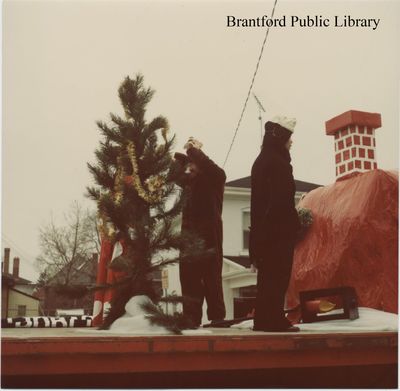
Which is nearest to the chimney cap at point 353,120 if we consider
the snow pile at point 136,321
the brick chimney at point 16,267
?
the snow pile at point 136,321

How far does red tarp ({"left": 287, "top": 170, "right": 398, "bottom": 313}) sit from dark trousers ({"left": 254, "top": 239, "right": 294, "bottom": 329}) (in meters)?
1.09

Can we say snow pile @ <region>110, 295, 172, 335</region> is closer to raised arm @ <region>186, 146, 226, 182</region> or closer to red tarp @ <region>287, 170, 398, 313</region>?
raised arm @ <region>186, 146, 226, 182</region>

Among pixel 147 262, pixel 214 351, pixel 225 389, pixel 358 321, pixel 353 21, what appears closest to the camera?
pixel 214 351

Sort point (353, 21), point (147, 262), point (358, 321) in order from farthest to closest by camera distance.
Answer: point (353, 21)
point (358, 321)
point (147, 262)

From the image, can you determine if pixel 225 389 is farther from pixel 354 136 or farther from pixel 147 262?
pixel 354 136

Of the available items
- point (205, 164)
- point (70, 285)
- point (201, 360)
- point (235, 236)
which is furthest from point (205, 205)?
point (235, 236)

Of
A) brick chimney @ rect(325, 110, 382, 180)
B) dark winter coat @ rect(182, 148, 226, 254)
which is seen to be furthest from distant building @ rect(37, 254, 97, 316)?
brick chimney @ rect(325, 110, 382, 180)

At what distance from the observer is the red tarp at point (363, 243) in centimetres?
439

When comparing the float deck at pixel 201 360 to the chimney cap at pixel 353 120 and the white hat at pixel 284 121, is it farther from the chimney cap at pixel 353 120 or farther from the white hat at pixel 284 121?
the chimney cap at pixel 353 120

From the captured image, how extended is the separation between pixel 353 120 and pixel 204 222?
5.48ft

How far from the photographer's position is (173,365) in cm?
274

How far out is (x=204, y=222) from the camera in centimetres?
456

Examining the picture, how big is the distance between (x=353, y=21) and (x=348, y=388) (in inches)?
93.1

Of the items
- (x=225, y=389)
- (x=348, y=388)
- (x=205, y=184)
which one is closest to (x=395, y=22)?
(x=205, y=184)
